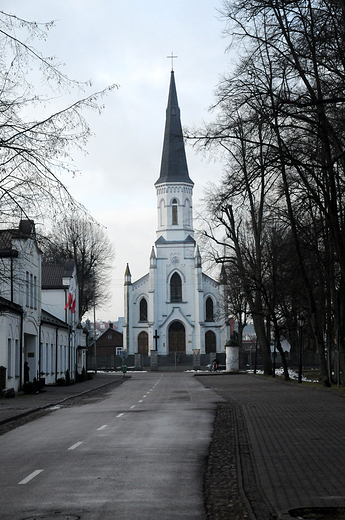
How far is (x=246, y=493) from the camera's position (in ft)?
27.9

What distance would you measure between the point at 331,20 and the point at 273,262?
2411cm

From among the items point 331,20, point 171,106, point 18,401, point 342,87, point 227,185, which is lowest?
point 18,401

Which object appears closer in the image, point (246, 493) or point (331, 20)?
point (246, 493)

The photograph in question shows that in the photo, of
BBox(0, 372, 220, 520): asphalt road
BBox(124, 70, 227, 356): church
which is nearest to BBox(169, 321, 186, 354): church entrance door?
BBox(124, 70, 227, 356): church

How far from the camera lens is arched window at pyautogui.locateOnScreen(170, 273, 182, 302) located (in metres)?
91.5

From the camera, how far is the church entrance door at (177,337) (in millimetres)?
89312

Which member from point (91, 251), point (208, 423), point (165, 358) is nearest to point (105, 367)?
point (165, 358)

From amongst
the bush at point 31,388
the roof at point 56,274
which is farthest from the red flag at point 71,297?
the bush at point 31,388

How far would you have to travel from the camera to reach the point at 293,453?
1140cm

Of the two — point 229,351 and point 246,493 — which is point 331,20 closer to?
point 246,493

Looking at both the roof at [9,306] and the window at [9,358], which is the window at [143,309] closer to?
the roof at [9,306]

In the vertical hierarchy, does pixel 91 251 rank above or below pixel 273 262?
above

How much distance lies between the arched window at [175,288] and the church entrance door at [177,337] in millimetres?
3108

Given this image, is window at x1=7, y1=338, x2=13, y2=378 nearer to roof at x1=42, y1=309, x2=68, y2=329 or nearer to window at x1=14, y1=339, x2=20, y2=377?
window at x1=14, y1=339, x2=20, y2=377
